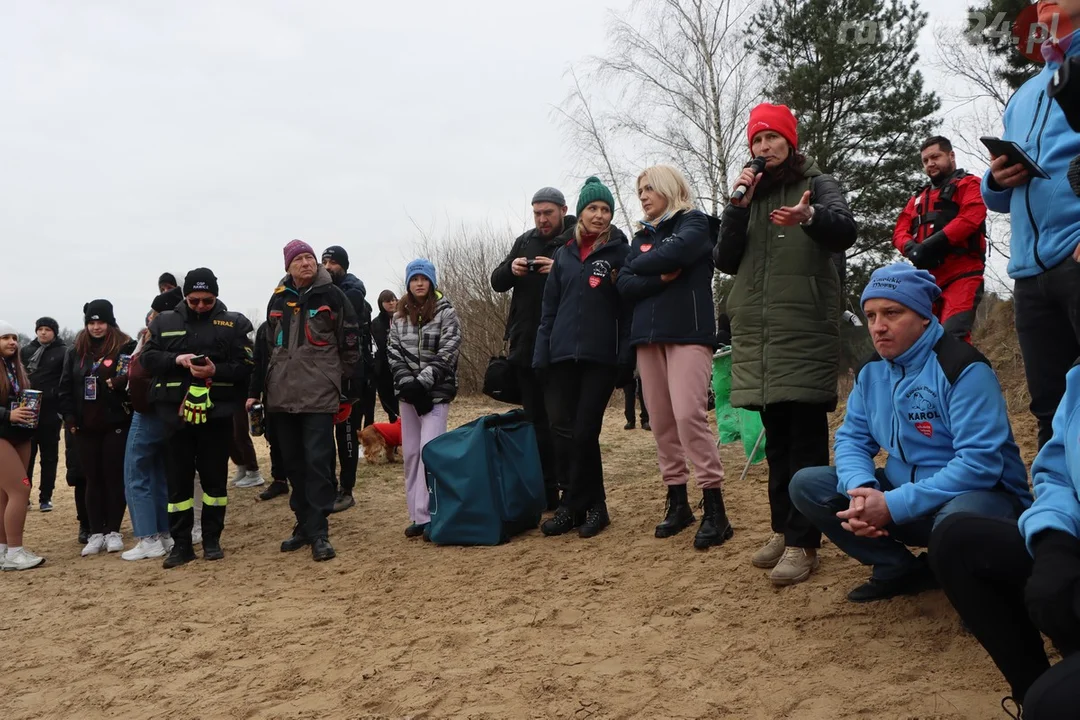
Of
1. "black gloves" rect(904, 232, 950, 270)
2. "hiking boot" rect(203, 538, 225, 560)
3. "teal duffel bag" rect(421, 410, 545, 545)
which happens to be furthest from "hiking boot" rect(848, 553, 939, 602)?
"hiking boot" rect(203, 538, 225, 560)

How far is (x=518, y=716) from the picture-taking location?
120 inches

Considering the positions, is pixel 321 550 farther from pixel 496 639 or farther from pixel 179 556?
pixel 496 639

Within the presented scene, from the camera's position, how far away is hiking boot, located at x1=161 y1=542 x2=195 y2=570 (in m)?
5.95

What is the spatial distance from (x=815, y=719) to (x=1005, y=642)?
0.67m

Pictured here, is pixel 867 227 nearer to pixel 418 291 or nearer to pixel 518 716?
pixel 418 291

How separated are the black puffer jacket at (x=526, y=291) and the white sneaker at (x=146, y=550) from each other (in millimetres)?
3036

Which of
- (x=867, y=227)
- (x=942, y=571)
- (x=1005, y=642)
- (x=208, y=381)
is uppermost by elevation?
(x=867, y=227)

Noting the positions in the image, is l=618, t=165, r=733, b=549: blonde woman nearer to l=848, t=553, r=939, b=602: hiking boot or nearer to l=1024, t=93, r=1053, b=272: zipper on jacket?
l=848, t=553, r=939, b=602: hiking boot

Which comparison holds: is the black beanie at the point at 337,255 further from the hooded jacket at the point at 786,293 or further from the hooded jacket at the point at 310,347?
the hooded jacket at the point at 786,293

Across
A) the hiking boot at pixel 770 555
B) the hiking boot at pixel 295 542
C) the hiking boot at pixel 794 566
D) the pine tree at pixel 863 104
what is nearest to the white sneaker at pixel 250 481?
the hiking boot at pixel 295 542

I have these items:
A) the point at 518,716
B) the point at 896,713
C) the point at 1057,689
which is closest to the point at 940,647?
the point at 896,713

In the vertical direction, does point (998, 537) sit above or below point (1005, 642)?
above

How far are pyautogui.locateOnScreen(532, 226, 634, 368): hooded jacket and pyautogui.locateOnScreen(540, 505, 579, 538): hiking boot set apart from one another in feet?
3.32

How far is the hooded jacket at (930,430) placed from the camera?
2.93 metres
